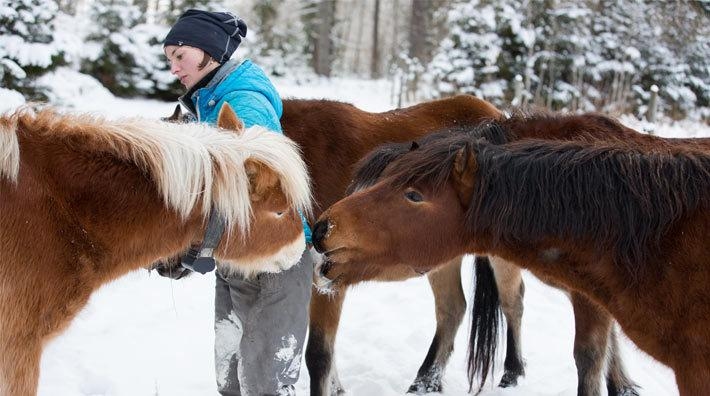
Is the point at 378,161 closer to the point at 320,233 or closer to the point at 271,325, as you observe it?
the point at 320,233

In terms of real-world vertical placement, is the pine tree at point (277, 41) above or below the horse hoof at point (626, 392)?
below

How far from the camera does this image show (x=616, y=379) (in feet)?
13.9

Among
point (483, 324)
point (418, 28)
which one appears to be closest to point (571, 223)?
point (483, 324)

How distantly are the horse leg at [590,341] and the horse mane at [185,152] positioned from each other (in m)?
2.00

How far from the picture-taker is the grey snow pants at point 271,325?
9.91 ft

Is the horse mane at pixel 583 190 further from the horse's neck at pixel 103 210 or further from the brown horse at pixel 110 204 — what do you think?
the horse's neck at pixel 103 210

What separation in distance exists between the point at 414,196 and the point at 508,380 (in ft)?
8.20

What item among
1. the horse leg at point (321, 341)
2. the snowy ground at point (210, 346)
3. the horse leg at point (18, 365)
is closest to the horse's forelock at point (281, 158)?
the snowy ground at point (210, 346)

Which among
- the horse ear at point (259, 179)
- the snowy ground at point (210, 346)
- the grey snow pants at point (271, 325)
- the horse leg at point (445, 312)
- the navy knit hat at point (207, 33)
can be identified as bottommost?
the snowy ground at point (210, 346)

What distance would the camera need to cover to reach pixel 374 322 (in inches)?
235

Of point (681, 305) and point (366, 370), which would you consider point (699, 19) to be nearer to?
point (366, 370)

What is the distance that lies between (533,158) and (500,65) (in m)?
13.4

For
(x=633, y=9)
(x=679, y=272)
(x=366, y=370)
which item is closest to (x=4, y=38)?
(x=366, y=370)

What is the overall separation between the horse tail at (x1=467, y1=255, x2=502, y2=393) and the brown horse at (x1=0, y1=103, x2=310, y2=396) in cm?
199
